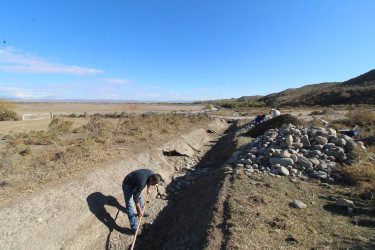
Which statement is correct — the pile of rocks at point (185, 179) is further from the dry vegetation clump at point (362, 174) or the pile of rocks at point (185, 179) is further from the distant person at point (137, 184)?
the dry vegetation clump at point (362, 174)

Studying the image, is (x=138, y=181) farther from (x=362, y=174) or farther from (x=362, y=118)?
(x=362, y=118)

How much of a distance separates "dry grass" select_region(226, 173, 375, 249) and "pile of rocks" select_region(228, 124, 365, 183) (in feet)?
3.47

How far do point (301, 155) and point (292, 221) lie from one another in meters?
3.74

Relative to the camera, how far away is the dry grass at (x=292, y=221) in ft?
10.6

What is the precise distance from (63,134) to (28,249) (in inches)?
563

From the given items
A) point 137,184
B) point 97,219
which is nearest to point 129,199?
point 137,184

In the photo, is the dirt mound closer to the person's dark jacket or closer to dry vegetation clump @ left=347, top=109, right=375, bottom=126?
dry vegetation clump @ left=347, top=109, right=375, bottom=126

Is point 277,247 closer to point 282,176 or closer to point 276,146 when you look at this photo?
point 282,176

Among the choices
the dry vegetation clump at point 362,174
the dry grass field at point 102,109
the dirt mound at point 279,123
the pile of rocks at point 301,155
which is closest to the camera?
the dry vegetation clump at point 362,174

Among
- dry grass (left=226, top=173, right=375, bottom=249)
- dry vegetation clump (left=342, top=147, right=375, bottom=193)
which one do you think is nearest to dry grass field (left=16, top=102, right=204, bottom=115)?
dry grass (left=226, top=173, right=375, bottom=249)

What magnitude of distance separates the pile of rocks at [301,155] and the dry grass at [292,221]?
1.06 metres

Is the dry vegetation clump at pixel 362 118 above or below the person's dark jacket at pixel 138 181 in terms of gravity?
above

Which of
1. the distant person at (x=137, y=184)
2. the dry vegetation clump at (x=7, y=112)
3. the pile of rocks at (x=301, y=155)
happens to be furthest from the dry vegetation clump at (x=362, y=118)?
the dry vegetation clump at (x=7, y=112)

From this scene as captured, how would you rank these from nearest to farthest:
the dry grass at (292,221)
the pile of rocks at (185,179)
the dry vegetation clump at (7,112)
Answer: the dry grass at (292,221), the pile of rocks at (185,179), the dry vegetation clump at (7,112)
